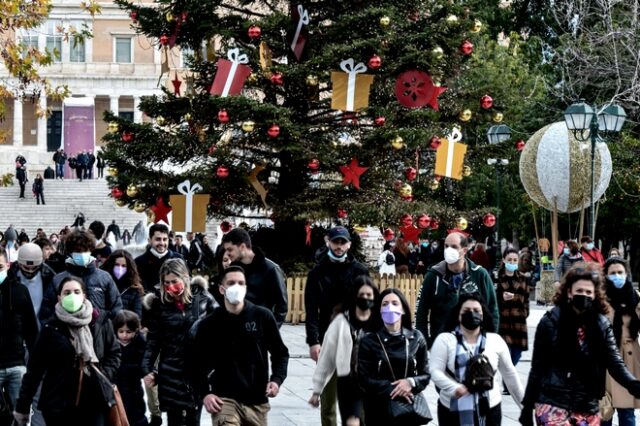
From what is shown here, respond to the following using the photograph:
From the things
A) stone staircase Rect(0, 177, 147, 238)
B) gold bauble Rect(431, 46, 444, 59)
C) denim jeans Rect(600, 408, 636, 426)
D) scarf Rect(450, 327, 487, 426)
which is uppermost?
gold bauble Rect(431, 46, 444, 59)

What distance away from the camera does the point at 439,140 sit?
2027cm

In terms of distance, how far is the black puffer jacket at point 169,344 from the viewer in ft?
28.5

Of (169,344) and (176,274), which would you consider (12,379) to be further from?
(176,274)

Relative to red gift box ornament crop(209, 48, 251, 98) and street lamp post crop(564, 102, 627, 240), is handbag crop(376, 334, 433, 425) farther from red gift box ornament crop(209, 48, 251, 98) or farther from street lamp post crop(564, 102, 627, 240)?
Answer: street lamp post crop(564, 102, 627, 240)

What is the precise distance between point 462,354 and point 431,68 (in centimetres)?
1325

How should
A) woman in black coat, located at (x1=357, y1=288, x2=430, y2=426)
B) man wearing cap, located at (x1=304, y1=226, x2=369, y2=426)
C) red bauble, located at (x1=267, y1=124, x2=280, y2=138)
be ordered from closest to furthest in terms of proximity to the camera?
1. woman in black coat, located at (x1=357, y1=288, x2=430, y2=426)
2. man wearing cap, located at (x1=304, y1=226, x2=369, y2=426)
3. red bauble, located at (x1=267, y1=124, x2=280, y2=138)

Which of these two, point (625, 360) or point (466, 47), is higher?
point (466, 47)

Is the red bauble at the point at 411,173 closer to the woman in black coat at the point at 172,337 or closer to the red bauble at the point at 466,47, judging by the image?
the red bauble at the point at 466,47

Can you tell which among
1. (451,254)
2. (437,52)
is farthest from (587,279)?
(437,52)

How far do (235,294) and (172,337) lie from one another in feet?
4.78

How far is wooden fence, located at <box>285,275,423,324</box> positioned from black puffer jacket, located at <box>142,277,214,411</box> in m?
12.1

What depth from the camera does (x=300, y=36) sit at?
20.5 metres

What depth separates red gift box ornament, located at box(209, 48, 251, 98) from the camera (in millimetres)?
19547

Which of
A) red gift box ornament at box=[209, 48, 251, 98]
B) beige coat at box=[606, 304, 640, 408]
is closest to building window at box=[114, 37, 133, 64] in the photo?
red gift box ornament at box=[209, 48, 251, 98]
